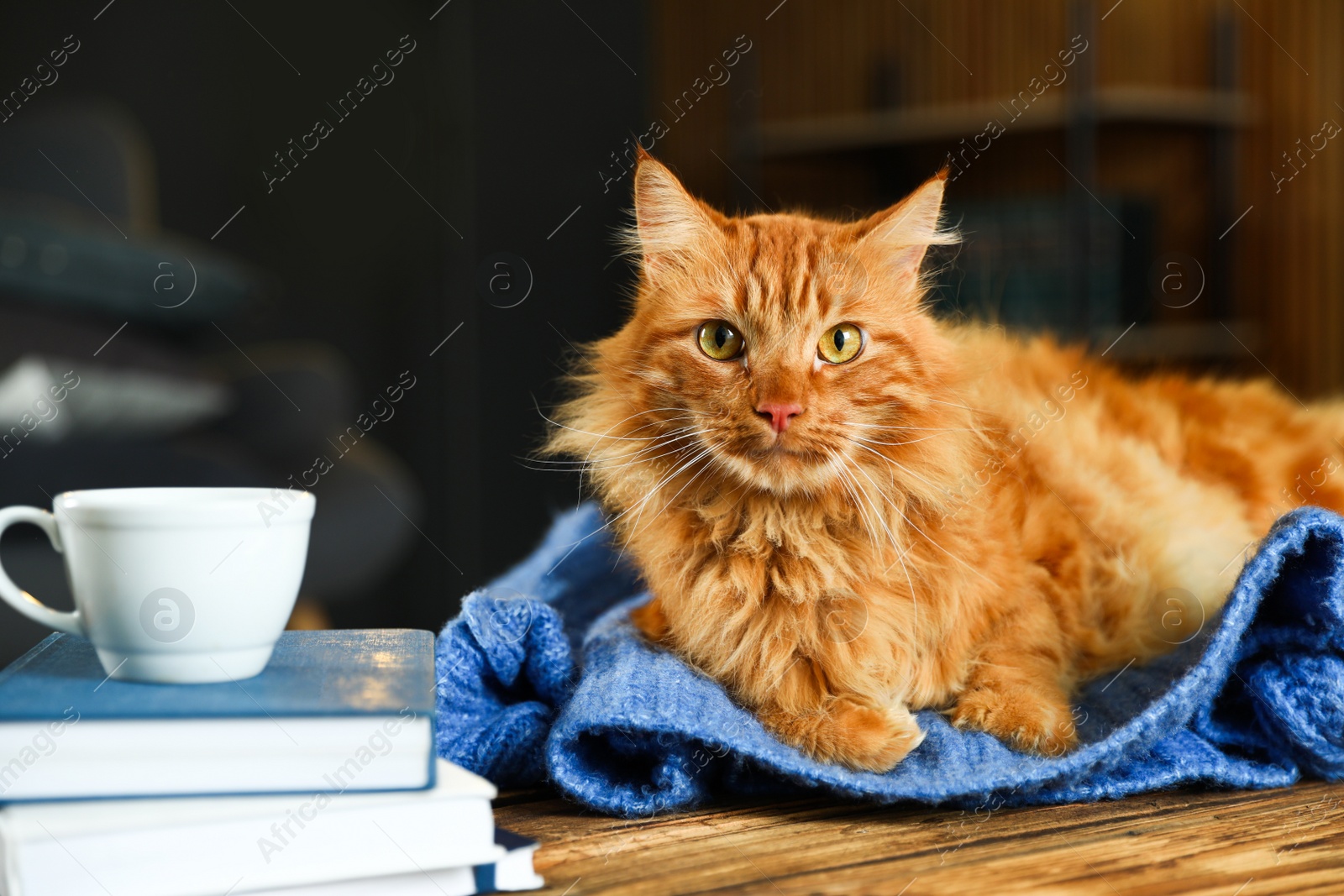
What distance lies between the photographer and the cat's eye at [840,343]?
102 cm

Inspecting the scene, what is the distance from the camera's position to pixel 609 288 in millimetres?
2666

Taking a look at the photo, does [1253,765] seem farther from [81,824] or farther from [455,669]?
[81,824]

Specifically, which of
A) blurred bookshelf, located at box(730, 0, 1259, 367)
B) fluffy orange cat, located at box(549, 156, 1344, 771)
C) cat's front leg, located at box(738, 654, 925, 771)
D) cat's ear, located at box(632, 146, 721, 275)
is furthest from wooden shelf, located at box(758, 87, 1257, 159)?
cat's front leg, located at box(738, 654, 925, 771)

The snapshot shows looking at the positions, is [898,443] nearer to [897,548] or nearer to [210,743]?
[897,548]

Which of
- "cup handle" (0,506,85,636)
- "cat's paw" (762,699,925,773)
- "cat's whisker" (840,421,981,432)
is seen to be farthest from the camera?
"cat's whisker" (840,421,981,432)

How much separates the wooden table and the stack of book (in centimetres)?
9

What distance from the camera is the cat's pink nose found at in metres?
0.93

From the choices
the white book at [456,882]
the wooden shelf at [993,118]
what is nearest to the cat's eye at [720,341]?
the white book at [456,882]

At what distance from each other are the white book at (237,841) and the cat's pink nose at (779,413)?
16.1 inches

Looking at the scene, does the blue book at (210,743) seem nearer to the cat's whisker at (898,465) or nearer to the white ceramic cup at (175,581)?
the white ceramic cup at (175,581)

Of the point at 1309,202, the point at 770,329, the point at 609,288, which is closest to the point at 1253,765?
the point at 770,329

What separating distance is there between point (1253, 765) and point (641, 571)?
1.93 ft

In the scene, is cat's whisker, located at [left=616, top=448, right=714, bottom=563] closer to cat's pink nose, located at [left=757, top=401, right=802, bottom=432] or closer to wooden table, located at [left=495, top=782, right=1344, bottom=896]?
cat's pink nose, located at [left=757, top=401, right=802, bottom=432]

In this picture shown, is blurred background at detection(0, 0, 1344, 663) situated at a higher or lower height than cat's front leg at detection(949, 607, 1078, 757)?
higher
